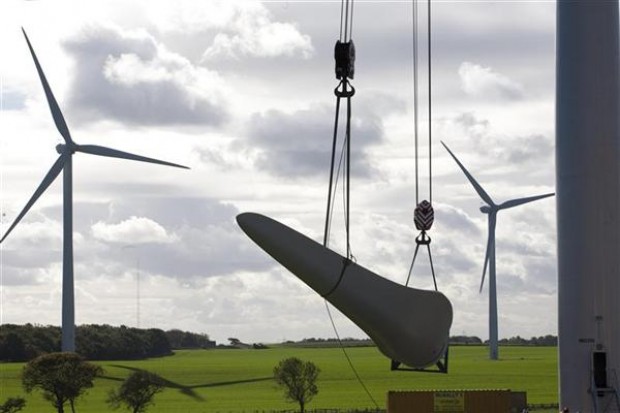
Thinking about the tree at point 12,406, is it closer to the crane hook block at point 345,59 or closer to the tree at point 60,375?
the tree at point 60,375

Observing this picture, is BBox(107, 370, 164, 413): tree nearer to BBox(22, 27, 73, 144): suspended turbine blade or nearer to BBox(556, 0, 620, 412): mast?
BBox(22, 27, 73, 144): suspended turbine blade

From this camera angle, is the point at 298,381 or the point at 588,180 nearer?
the point at 588,180

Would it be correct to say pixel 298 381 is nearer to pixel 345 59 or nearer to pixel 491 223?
pixel 491 223

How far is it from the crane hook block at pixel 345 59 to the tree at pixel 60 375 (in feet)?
281

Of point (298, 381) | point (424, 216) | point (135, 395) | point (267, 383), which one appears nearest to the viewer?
point (424, 216)

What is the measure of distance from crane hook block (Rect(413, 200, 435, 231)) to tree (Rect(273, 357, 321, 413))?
82676 mm

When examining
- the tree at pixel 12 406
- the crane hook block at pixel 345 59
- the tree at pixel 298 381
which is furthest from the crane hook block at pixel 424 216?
the tree at pixel 298 381

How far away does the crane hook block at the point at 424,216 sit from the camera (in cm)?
3472

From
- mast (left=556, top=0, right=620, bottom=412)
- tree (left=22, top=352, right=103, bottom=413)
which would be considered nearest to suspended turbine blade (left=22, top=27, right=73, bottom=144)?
tree (left=22, top=352, right=103, bottom=413)

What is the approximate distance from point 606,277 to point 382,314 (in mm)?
13657

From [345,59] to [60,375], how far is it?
87428 mm

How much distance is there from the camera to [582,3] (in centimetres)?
3722

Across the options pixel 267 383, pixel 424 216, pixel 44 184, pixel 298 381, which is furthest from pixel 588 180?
pixel 267 383

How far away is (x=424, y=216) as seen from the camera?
3494 cm
